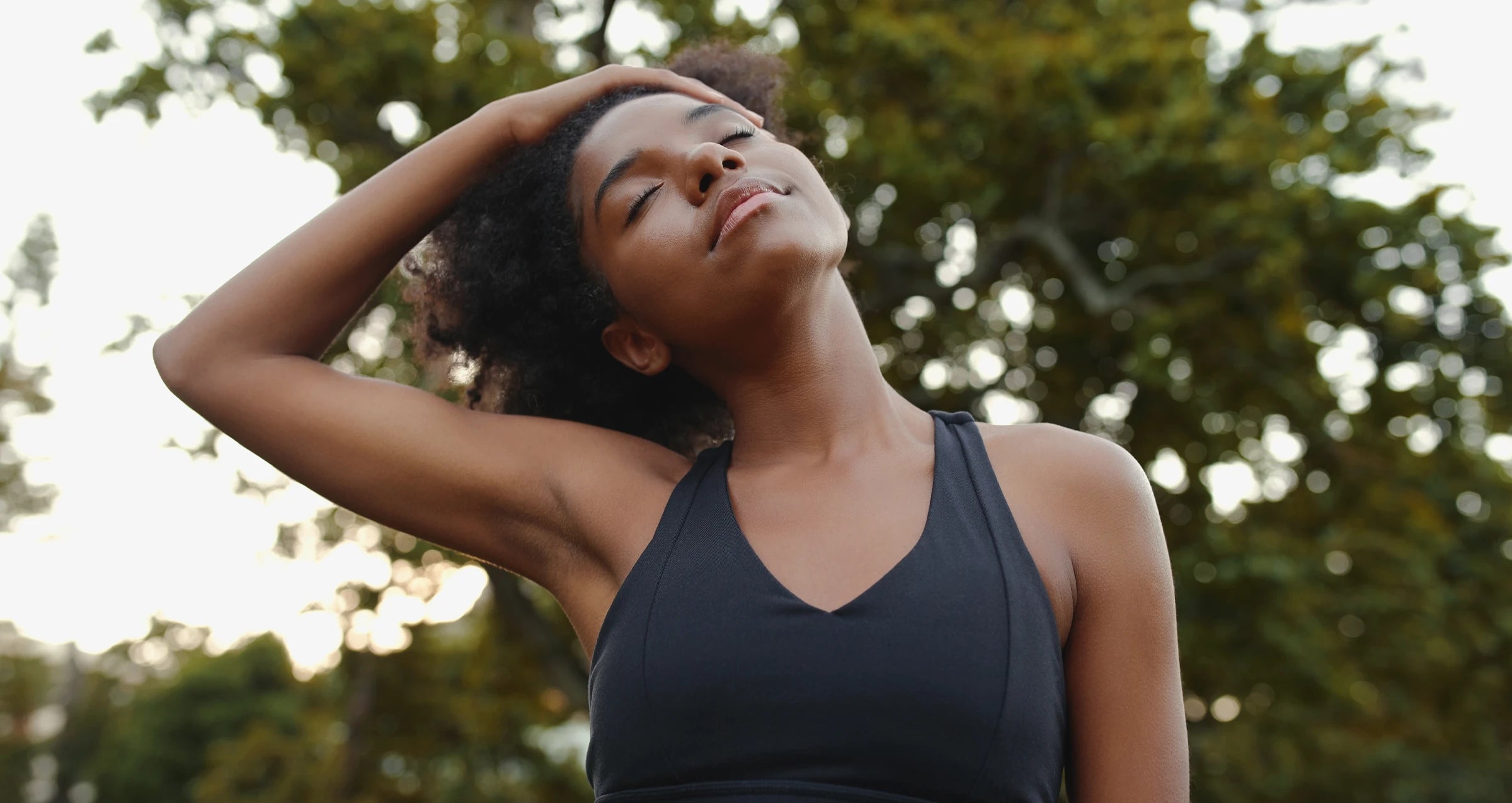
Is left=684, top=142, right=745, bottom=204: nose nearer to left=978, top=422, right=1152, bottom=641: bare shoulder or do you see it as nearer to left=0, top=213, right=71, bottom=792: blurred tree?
left=978, top=422, right=1152, bottom=641: bare shoulder

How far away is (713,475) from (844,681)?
0.45 m

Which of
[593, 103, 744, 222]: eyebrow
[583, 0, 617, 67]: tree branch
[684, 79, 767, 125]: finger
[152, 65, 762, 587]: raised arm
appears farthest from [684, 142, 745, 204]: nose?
[583, 0, 617, 67]: tree branch

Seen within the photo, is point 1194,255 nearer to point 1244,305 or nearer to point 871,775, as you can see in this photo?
point 1244,305

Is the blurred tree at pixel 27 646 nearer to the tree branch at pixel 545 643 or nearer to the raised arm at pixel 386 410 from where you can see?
the tree branch at pixel 545 643

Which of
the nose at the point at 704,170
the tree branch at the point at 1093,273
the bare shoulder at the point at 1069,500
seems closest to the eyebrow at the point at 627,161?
the nose at the point at 704,170

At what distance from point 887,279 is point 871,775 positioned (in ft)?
26.2

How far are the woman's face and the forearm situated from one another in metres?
0.22

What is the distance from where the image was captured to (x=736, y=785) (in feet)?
5.28

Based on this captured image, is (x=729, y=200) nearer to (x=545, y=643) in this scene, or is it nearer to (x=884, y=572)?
(x=884, y=572)

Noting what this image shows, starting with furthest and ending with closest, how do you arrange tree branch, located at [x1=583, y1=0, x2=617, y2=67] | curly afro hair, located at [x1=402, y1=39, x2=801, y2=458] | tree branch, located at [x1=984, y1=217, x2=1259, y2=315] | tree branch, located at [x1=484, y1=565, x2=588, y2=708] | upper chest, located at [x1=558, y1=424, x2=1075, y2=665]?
tree branch, located at [x1=484, y1=565, x2=588, y2=708], tree branch, located at [x1=984, y1=217, x2=1259, y2=315], tree branch, located at [x1=583, y1=0, x2=617, y2=67], curly afro hair, located at [x1=402, y1=39, x2=801, y2=458], upper chest, located at [x1=558, y1=424, x2=1075, y2=665]

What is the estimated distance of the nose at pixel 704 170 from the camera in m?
1.93

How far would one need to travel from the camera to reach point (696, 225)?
190 centimetres

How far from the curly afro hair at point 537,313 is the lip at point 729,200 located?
0.36 metres

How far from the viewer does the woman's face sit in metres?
1.86
